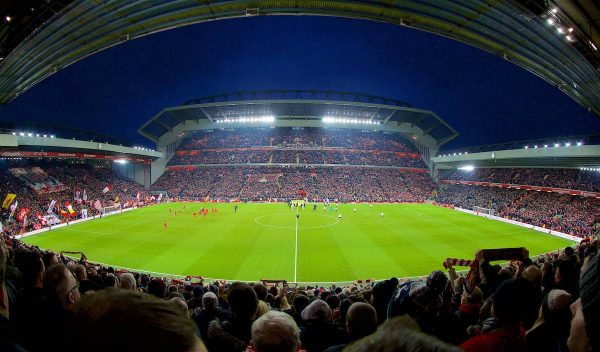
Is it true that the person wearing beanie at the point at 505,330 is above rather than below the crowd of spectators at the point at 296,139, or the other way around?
below

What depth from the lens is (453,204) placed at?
5528 centimetres

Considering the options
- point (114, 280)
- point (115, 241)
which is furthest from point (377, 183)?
point (114, 280)

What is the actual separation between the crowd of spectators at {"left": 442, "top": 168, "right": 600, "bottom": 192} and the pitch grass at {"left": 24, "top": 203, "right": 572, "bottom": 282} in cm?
1420

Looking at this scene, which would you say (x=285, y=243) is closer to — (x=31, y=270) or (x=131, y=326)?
(x=31, y=270)

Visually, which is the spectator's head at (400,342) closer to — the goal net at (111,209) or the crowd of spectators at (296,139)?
the goal net at (111,209)

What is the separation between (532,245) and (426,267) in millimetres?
14518

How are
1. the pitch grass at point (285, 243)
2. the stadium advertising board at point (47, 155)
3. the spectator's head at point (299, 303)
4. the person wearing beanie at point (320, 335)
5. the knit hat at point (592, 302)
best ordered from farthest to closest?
1. the stadium advertising board at point (47, 155)
2. the pitch grass at point (285, 243)
3. the spectator's head at point (299, 303)
4. the person wearing beanie at point (320, 335)
5. the knit hat at point (592, 302)

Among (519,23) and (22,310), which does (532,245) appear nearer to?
(519,23)

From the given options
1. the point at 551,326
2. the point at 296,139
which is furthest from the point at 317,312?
the point at 296,139

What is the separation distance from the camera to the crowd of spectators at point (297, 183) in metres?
61.7

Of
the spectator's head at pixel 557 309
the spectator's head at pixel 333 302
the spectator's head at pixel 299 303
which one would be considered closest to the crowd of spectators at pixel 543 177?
the spectator's head at pixel 333 302

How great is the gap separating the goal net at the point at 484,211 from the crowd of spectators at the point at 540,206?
1.00 m

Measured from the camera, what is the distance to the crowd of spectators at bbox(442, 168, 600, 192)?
38.9m

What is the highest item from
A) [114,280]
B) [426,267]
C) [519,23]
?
[519,23]
